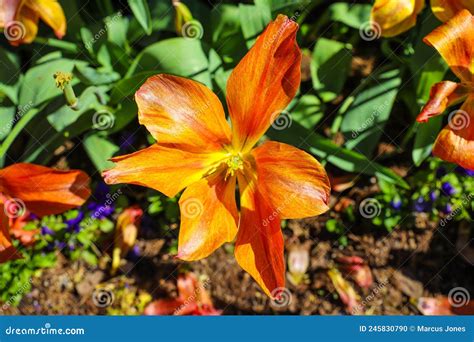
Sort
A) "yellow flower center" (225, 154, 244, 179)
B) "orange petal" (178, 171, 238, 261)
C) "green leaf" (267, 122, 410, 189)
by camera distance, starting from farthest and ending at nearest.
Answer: "green leaf" (267, 122, 410, 189)
"yellow flower center" (225, 154, 244, 179)
"orange petal" (178, 171, 238, 261)

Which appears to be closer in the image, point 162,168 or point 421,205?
point 162,168

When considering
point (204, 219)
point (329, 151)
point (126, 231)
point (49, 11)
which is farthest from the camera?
point (126, 231)

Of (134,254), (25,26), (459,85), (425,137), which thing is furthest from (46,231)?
(459,85)

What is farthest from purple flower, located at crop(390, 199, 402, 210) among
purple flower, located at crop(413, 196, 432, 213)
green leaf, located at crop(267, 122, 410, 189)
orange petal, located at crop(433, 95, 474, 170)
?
orange petal, located at crop(433, 95, 474, 170)

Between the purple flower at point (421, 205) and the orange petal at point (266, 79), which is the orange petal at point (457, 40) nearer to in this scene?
the orange petal at point (266, 79)

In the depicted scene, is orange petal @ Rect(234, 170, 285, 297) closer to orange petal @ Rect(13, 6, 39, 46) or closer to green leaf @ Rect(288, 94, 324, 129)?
green leaf @ Rect(288, 94, 324, 129)

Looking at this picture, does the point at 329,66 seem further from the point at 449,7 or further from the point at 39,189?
the point at 39,189

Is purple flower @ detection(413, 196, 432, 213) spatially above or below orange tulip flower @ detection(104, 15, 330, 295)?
below

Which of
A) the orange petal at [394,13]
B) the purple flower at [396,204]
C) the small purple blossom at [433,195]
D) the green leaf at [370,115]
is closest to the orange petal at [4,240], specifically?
the green leaf at [370,115]
